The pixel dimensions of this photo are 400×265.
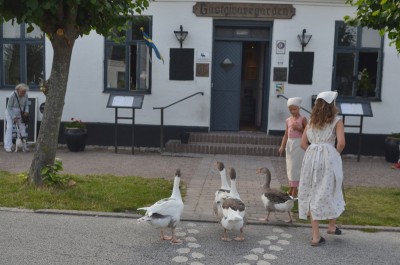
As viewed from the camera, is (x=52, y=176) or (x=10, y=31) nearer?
(x=52, y=176)

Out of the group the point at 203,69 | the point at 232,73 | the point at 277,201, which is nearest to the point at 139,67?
the point at 203,69

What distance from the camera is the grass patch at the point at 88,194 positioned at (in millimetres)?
7078

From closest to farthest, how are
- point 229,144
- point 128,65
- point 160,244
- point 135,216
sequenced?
point 160,244 → point 135,216 → point 229,144 → point 128,65

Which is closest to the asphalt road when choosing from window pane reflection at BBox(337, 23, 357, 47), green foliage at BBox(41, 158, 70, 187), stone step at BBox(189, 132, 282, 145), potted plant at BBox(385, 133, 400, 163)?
green foliage at BBox(41, 158, 70, 187)

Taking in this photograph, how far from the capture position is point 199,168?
10.5 metres

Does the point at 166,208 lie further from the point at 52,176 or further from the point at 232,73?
the point at 232,73

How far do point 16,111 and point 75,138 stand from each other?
1679 millimetres

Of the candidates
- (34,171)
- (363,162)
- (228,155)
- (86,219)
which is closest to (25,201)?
(34,171)

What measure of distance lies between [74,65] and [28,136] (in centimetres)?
231

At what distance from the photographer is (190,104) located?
13047mm

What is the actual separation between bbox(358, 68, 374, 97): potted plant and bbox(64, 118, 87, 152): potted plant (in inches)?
292

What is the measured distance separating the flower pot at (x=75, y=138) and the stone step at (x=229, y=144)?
2180 millimetres

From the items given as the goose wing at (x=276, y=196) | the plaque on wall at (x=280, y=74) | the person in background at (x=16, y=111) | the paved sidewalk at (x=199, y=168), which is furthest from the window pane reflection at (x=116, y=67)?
the goose wing at (x=276, y=196)

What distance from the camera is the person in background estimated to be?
40.4 feet
